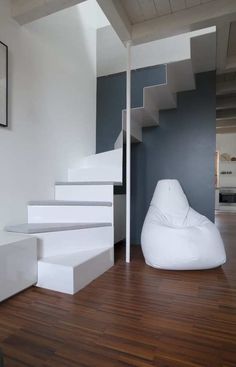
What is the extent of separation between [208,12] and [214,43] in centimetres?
54

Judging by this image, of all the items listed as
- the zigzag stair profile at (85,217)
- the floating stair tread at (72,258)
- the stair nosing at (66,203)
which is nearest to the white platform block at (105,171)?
the zigzag stair profile at (85,217)

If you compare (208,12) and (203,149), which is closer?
(208,12)

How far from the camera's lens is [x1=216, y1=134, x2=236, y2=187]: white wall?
813 cm

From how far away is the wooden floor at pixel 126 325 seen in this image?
3.53ft

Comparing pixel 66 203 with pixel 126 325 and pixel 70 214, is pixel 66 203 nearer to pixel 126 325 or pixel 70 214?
pixel 70 214

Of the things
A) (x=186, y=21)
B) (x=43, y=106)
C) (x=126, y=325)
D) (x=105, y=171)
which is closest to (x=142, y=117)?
(x=105, y=171)

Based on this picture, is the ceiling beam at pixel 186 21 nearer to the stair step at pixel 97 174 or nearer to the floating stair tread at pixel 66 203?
the stair step at pixel 97 174

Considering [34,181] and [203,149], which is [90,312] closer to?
[34,181]

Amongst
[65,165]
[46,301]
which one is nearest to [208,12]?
[65,165]

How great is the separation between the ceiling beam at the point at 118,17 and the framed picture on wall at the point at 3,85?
0.91m

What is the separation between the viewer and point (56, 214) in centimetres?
227

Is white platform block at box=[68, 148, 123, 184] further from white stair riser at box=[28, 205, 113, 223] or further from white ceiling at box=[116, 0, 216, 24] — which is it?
white ceiling at box=[116, 0, 216, 24]

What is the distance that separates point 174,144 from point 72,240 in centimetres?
203

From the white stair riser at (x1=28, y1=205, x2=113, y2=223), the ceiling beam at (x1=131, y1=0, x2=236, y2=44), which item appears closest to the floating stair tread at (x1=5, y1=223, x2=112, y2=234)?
the white stair riser at (x1=28, y1=205, x2=113, y2=223)
